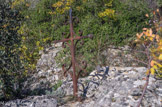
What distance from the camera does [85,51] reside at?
502 cm

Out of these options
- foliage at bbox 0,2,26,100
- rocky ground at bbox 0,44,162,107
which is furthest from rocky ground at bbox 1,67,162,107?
foliage at bbox 0,2,26,100

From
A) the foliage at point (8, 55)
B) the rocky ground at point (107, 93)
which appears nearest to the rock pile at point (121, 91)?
the rocky ground at point (107, 93)

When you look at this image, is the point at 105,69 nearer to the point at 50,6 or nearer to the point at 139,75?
the point at 139,75

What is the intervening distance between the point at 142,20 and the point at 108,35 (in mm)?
1378

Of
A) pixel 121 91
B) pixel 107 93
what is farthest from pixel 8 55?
pixel 121 91

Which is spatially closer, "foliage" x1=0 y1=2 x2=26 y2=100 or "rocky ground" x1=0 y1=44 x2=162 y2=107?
"rocky ground" x1=0 y1=44 x2=162 y2=107

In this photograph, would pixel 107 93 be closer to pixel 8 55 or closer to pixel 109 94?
pixel 109 94

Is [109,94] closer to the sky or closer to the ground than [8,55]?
closer to the ground

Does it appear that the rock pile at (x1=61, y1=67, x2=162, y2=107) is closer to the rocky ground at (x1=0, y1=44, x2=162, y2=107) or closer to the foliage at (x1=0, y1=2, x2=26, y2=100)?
the rocky ground at (x1=0, y1=44, x2=162, y2=107)

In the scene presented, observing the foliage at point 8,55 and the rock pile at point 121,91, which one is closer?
the rock pile at point 121,91

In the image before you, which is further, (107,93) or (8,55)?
(8,55)

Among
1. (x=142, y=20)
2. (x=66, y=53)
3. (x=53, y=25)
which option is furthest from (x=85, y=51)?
(x=142, y=20)

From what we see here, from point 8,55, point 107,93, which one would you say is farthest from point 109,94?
point 8,55

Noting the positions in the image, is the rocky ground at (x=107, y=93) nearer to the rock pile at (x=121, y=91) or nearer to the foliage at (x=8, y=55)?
the rock pile at (x=121, y=91)
